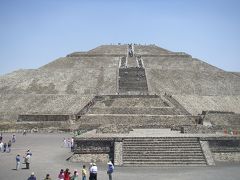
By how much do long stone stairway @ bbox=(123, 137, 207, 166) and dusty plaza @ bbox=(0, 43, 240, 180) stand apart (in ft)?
0.16

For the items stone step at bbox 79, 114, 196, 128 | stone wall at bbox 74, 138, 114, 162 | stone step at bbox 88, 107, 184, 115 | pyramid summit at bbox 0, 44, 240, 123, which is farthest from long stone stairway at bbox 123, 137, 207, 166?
pyramid summit at bbox 0, 44, 240, 123

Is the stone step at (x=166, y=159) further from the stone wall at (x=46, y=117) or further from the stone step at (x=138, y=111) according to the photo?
the stone wall at (x=46, y=117)

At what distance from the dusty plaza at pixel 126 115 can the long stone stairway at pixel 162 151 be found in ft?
0.16

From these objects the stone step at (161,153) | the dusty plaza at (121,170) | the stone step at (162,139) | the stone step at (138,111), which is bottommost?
the dusty plaza at (121,170)

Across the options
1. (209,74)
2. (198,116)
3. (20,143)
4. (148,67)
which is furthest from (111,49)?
(20,143)

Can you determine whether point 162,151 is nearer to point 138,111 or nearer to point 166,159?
point 166,159

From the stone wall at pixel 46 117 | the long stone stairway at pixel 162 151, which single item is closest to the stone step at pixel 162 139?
the long stone stairway at pixel 162 151

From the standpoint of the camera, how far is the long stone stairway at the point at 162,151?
18.6m

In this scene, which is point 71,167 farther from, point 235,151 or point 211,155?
point 235,151

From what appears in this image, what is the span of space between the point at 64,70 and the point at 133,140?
34.9 metres

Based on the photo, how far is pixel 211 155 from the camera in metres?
19.2

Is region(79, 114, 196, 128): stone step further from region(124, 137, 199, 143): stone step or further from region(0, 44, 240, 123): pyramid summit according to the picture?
region(124, 137, 199, 143): stone step

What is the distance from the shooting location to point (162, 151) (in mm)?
19562

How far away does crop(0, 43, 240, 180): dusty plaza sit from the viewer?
732 inches
